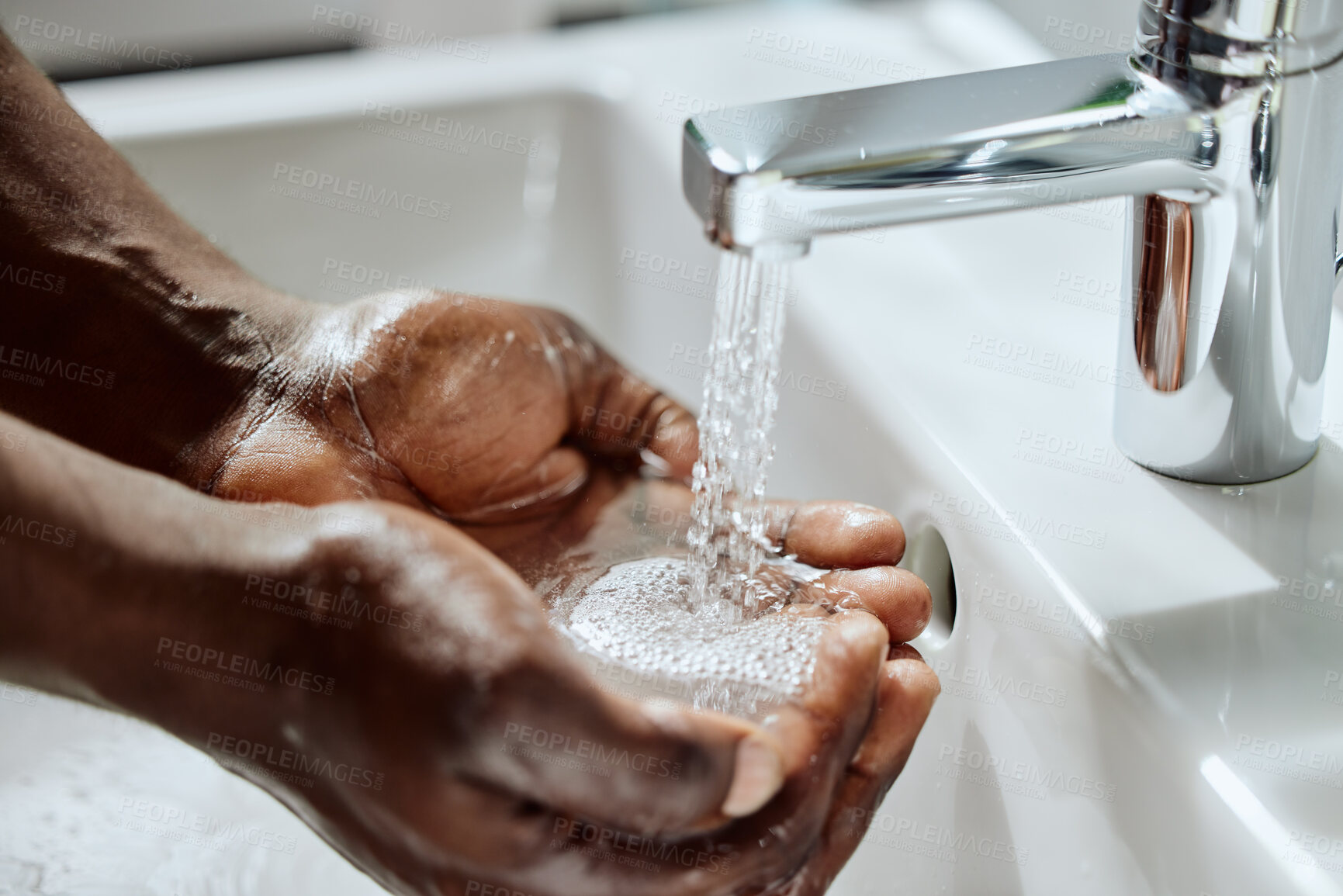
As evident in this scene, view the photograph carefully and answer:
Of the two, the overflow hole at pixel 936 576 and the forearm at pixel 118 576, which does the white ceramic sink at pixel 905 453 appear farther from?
the forearm at pixel 118 576

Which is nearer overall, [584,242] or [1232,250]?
[1232,250]

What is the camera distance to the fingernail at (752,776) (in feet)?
1.16

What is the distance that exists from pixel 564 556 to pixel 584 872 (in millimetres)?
214

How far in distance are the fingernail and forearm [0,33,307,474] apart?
31 centimetres

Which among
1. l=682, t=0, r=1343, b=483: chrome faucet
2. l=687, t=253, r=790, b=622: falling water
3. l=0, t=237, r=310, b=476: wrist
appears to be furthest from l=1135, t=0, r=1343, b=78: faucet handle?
l=0, t=237, r=310, b=476: wrist

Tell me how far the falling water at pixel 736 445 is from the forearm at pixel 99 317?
22cm

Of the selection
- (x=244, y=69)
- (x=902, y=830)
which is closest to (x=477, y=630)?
(x=902, y=830)

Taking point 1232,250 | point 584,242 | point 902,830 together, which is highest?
point 1232,250

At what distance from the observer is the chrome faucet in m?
0.36

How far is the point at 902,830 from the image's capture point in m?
0.47

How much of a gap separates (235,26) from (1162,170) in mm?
1677

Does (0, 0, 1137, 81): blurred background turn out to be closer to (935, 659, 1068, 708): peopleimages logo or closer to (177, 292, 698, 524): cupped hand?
(177, 292, 698, 524): cupped hand

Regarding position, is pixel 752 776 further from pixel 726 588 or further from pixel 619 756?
pixel 726 588

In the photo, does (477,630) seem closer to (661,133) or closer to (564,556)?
(564,556)
